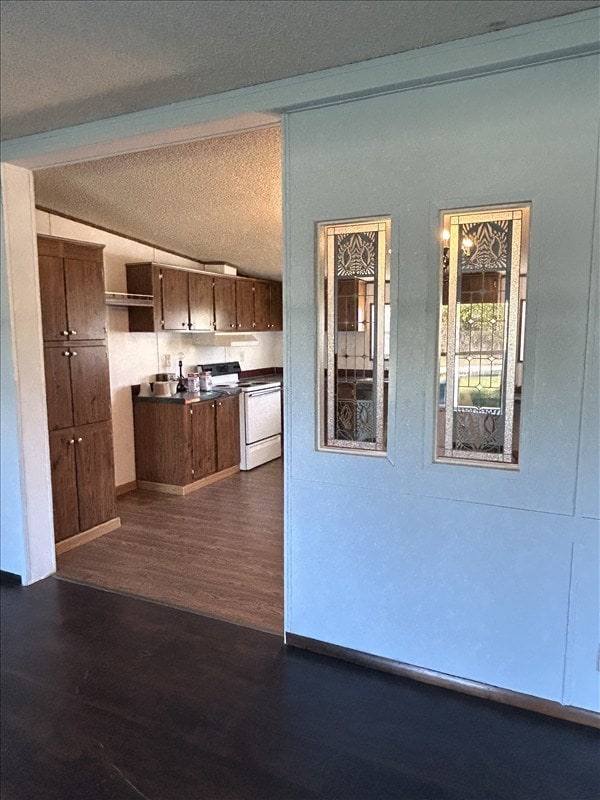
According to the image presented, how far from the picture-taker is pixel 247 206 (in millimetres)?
4160

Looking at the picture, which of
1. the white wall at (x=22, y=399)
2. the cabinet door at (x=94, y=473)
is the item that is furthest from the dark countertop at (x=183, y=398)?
the white wall at (x=22, y=399)

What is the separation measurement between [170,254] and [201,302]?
1.92 feet

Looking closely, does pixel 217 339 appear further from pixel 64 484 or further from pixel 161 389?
pixel 64 484

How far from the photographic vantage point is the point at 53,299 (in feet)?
11.4

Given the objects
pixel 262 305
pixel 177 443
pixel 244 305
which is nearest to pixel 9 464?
pixel 177 443

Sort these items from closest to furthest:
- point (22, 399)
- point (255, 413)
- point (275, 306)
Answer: point (22, 399), point (255, 413), point (275, 306)

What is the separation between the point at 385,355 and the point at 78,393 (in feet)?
7.96

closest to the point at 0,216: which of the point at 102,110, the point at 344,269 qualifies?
the point at 102,110

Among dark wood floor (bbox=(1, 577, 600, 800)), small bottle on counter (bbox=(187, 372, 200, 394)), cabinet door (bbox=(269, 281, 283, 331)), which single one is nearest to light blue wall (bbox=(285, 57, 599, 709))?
dark wood floor (bbox=(1, 577, 600, 800))

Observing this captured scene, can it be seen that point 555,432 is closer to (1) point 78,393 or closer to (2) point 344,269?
(2) point 344,269

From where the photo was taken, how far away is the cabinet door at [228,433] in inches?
215

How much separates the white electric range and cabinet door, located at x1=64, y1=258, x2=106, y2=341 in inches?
85.0

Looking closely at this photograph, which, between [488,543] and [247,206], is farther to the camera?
[247,206]

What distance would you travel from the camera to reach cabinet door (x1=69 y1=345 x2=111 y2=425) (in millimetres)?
3664
